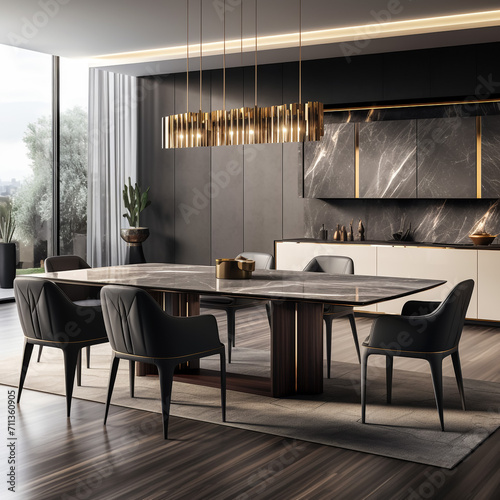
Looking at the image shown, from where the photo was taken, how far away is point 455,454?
346 cm

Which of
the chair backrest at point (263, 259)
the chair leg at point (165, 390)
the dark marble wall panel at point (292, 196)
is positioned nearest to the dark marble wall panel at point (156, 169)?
the dark marble wall panel at point (292, 196)

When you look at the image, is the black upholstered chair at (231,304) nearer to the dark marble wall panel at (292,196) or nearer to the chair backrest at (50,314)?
the chair backrest at (50,314)

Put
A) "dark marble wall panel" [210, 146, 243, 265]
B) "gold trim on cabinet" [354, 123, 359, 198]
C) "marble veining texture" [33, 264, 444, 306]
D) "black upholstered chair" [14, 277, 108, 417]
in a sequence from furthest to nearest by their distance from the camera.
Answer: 1. "dark marble wall panel" [210, 146, 243, 265]
2. "gold trim on cabinet" [354, 123, 359, 198]
3. "black upholstered chair" [14, 277, 108, 417]
4. "marble veining texture" [33, 264, 444, 306]

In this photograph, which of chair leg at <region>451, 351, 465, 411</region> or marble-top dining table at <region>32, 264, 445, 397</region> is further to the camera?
marble-top dining table at <region>32, 264, 445, 397</region>

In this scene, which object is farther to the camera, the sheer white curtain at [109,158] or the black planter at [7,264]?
the sheer white curtain at [109,158]

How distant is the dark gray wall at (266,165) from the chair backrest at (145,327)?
168 inches

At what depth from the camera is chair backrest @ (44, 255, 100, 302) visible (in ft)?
18.1

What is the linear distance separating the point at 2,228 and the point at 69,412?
5250 mm

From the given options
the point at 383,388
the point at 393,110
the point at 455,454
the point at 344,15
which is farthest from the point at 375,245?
the point at 455,454

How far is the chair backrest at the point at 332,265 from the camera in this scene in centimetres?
573

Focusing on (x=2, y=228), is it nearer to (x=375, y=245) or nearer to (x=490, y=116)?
(x=375, y=245)

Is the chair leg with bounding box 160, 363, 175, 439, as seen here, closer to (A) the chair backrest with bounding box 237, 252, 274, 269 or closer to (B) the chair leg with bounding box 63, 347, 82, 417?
(B) the chair leg with bounding box 63, 347, 82, 417

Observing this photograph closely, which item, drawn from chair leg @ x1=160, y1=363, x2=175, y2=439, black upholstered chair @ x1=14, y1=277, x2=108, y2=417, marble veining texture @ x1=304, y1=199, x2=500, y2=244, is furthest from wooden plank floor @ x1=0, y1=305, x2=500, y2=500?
marble veining texture @ x1=304, y1=199, x2=500, y2=244

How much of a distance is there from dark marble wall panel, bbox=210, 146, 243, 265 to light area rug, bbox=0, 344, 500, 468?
362 centimetres
